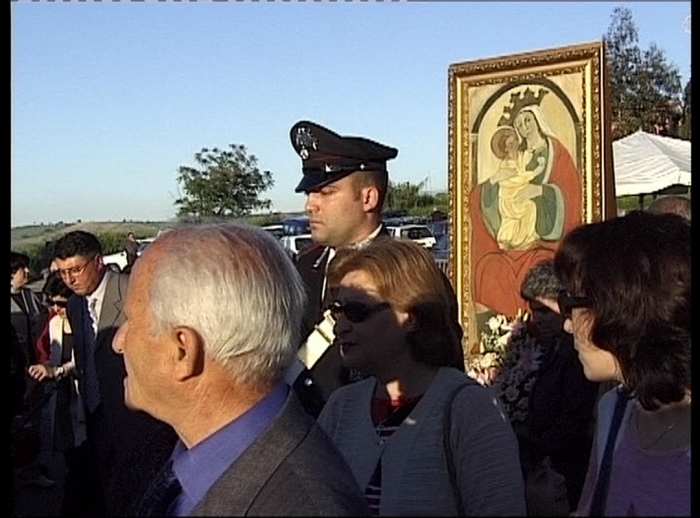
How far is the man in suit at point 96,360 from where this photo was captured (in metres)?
4.54

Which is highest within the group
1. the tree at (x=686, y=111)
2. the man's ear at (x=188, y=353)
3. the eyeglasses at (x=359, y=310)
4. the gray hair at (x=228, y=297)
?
the tree at (x=686, y=111)

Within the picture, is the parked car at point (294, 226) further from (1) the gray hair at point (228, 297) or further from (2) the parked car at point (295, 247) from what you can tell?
(1) the gray hair at point (228, 297)

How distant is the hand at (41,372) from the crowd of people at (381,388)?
3386 mm

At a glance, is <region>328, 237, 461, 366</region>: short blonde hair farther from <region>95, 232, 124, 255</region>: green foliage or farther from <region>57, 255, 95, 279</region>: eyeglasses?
<region>95, 232, 124, 255</region>: green foliage

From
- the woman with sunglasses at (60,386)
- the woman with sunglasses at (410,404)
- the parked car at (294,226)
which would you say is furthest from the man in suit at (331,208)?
the parked car at (294,226)

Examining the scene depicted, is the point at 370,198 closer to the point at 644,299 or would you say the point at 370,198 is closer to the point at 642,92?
the point at 644,299

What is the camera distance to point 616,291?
1.99m

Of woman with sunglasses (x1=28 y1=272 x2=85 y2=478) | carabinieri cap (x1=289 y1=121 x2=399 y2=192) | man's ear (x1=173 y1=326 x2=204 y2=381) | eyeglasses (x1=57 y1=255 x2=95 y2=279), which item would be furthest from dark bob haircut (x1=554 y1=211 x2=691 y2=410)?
woman with sunglasses (x1=28 y1=272 x2=85 y2=478)

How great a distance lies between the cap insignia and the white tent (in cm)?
446

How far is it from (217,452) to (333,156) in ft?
7.93

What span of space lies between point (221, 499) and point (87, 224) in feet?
15.6

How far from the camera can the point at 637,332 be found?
197 cm

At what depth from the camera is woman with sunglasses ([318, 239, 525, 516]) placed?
212 centimetres

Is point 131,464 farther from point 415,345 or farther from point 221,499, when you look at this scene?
point 221,499
